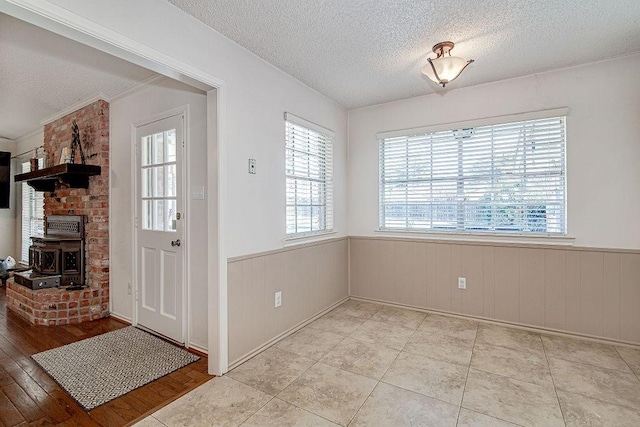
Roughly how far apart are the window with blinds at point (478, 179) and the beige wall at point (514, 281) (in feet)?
0.85

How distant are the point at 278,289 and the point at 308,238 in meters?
0.70

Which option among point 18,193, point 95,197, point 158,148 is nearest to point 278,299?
point 158,148

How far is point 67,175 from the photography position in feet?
11.5

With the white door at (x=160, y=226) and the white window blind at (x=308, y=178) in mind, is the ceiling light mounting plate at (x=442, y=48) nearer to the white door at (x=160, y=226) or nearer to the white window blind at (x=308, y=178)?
the white window blind at (x=308, y=178)

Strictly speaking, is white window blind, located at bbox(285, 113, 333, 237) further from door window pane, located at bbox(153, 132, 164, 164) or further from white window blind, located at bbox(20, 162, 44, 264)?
white window blind, located at bbox(20, 162, 44, 264)

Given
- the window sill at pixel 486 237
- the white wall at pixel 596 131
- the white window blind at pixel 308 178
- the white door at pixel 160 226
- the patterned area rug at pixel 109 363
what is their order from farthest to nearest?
the white window blind at pixel 308 178
the window sill at pixel 486 237
the white door at pixel 160 226
the white wall at pixel 596 131
the patterned area rug at pixel 109 363

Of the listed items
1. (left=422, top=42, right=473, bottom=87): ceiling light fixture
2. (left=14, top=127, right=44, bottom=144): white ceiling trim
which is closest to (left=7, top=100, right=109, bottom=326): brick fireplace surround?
(left=14, top=127, right=44, bottom=144): white ceiling trim

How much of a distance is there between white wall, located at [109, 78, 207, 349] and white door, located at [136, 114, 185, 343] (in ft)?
0.46

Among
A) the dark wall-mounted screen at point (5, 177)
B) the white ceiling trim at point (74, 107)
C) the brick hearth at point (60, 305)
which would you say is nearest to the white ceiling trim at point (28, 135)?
the dark wall-mounted screen at point (5, 177)

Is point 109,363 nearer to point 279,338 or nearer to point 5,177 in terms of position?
point 279,338

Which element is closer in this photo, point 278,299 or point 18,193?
point 278,299

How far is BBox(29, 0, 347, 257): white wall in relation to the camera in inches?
69.6

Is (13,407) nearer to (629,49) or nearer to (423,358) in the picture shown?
(423,358)

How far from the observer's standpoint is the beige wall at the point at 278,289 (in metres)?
2.47
